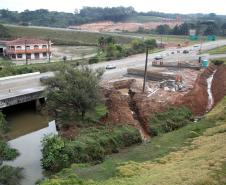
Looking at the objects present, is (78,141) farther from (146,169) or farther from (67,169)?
(146,169)

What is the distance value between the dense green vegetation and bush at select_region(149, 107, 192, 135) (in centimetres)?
246

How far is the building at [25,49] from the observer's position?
81250 mm

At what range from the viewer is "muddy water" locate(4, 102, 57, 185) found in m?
28.3

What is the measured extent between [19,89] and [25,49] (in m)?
38.4

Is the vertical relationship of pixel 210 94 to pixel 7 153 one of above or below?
above

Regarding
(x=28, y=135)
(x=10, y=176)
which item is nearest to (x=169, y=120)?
(x=28, y=135)

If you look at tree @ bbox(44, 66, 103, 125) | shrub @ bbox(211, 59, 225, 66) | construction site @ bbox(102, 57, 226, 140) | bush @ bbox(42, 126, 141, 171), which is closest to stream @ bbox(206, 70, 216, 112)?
construction site @ bbox(102, 57, 226, 140)

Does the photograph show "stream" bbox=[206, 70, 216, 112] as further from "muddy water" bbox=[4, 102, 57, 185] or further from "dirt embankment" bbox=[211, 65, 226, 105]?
"muddy water" bbox=[4, 102, 57, 185]

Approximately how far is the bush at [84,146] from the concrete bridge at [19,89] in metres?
12.1

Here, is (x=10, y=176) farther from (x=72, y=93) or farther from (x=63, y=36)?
(x=63, y=36)

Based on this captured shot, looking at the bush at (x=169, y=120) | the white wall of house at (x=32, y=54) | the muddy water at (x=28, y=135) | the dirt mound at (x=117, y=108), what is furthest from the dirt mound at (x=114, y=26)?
the bush at (x=169, y=120)

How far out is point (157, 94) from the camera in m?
43.9

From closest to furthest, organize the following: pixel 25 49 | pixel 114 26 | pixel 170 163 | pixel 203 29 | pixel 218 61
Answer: pixel 170 163 → pixel 218 61 → pixel 25 49 → pixel 203 29 → pixel 114 26

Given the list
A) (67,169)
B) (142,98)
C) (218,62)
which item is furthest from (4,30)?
(67,169)
